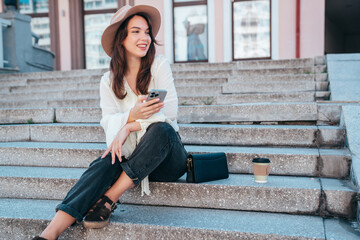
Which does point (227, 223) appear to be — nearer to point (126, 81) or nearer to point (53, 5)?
point (126, 81)

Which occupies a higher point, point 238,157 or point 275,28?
point 275,28

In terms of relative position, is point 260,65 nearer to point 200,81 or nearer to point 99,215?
point 200,81

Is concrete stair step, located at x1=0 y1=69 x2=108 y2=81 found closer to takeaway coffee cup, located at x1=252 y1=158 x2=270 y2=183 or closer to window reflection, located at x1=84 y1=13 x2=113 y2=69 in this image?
window reflection, located at x1=84 y1=13 x2=113 y2=69

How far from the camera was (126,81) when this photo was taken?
7.86 ft

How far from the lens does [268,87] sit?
13.9 feet

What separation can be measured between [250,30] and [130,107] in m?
6.32

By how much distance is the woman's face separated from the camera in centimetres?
230

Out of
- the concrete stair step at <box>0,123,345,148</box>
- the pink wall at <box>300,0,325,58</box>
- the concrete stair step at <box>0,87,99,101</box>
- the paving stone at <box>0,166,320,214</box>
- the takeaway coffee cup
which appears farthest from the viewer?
the pink wall at <box>300,0,325,58</box>

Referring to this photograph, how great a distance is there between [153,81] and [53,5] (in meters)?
7.41

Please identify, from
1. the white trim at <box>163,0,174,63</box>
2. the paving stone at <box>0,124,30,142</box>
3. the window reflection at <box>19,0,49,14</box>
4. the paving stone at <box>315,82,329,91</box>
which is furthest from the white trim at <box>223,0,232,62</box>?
the paving stone at <box>0,124,30,142</box>

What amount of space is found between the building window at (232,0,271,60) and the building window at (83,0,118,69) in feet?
11.1

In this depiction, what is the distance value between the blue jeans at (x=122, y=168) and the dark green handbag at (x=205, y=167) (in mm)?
179

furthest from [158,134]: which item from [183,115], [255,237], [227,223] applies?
[183,115]

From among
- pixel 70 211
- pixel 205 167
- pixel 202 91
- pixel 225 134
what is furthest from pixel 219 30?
pixel 70 211
